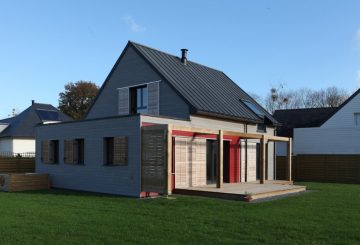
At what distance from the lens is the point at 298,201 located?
13906 mm

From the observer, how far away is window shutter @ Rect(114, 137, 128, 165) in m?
16.4

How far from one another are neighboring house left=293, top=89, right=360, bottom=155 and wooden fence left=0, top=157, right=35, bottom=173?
21.2 meters

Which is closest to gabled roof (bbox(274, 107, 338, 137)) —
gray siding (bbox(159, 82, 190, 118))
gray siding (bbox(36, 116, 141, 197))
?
gray siding (bbox(159, 82, 190, 118))

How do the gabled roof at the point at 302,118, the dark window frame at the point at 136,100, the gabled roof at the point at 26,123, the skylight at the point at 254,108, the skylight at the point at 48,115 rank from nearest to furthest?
the dark window frame at the point at 136,100 < the skylight at the point at 254,108 < the gabled roof at the point at 302,118 < the gabled roof at the point at 26,123 < the skylight at the point at 48,115

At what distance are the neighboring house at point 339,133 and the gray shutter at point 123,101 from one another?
59.6 feet

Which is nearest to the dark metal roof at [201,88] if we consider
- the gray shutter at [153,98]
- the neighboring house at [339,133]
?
the gray shutter at [153,98]

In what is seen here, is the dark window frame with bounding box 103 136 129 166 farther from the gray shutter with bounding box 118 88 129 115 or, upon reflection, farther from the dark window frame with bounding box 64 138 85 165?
the gray shutter with bounding box 118 88 129 115

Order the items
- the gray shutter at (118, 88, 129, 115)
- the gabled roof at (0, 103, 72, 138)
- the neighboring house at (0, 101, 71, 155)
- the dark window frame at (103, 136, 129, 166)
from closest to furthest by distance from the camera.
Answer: the dark window frame at (103, 136, 129, 166) < the gray shutter at (118, 88, 129, 115) < the neighboring house at (0, 101, 71, 155) < the gabled roof at (0, 103, 72, 138)

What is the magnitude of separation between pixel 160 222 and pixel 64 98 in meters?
53.7

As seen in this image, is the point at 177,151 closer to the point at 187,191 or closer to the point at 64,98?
the point at 187,191

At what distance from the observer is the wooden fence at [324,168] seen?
24672mm

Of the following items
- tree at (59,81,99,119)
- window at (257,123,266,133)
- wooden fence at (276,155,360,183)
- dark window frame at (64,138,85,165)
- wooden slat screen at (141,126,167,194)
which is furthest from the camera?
tree at (59,81,99,119)

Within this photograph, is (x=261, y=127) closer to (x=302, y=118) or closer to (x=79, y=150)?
(x=79, y=150)

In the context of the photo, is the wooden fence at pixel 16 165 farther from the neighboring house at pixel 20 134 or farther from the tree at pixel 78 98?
the tree at pixel 78 98
